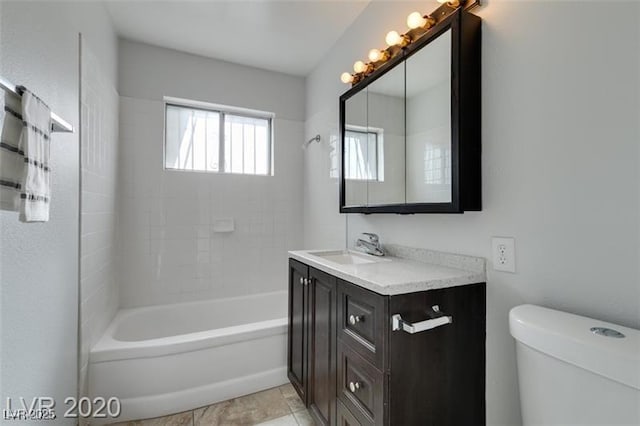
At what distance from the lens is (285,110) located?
288 centimetres

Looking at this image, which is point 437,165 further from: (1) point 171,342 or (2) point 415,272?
(1) point 171,342

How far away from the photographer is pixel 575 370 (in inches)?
27.0

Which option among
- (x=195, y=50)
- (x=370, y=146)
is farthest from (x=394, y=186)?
(x=195, y=50)

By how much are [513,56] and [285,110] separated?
7.18ft

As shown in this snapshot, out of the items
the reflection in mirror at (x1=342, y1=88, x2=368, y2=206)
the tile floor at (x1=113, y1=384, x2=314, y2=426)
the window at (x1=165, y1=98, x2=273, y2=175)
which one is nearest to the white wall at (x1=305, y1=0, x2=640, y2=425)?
the reflection in mirror at (x1=342, y1=88, x2=368, y2=206)

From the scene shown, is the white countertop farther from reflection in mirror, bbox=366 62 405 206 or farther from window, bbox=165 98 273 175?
window, bbox=165 98 273 175

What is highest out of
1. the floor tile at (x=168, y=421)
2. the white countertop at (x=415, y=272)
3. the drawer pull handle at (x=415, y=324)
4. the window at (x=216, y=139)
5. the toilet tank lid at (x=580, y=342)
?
the window at (x=216, y=139)

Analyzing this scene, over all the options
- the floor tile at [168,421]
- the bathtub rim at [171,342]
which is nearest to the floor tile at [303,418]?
the bathtub rim at [171,342]

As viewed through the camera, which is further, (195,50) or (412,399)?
(195,50)

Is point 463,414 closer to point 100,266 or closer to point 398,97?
point 398,97

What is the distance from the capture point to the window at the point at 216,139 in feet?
8.41

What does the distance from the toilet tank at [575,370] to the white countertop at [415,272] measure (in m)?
0.25

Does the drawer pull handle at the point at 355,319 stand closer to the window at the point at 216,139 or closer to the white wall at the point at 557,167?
the white wall at the point at 557,167

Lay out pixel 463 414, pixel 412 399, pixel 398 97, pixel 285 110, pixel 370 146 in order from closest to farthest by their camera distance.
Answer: pixel 412 399
pixel 463 414
pixel 398 97
pixel 370 146
pixel 285 110
